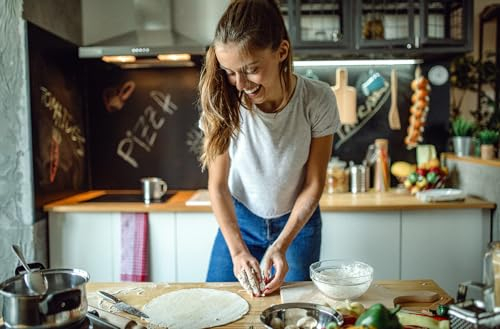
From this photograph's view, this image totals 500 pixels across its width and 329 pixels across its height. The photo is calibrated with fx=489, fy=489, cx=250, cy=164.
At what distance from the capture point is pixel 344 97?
261 cm

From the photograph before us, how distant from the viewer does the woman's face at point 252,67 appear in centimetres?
114

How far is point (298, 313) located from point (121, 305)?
39cm

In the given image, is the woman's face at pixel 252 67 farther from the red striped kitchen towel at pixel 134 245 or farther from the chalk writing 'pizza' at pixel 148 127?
the chalk writing 'pizza' at pixel 148 127

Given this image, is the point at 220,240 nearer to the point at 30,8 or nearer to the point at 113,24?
the point at 30,8

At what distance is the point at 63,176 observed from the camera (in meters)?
2.40

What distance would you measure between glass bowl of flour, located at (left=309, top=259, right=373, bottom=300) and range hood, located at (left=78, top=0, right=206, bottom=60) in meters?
1.42

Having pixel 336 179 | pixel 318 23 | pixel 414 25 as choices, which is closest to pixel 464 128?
pixel 414 25

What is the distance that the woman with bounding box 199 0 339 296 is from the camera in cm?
117

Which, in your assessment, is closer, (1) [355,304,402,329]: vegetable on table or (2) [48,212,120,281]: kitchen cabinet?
(1) [355,304,402,329]: vegetable on table

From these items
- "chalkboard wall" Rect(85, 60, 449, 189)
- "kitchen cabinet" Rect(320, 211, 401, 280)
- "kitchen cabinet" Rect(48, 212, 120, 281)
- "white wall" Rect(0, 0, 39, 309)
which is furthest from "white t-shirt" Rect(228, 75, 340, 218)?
"chalkboard wall" Rect(85, 60, 449, 189)

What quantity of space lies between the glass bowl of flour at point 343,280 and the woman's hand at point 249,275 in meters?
0.13

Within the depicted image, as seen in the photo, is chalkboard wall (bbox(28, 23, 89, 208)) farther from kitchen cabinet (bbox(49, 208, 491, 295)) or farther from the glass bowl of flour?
the glass bowl of flour

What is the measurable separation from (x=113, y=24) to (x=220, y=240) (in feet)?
5.23

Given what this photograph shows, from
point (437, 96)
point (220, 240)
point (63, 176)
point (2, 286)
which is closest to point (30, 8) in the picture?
point (63, 176)
